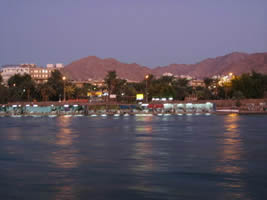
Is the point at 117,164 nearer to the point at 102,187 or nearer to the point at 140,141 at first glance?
the point at 102,187

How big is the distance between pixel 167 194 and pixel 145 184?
141 centimetres

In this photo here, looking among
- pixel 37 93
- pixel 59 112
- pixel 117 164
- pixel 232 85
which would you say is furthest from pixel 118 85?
pixel 117 164

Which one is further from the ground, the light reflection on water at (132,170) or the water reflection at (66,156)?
the water reflection at (66,156)

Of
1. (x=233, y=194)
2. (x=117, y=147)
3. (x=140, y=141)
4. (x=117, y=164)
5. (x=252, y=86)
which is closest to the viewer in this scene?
(x=233, y=194)

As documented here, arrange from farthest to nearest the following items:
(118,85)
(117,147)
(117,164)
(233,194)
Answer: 1. (118,85)
2. (117,147)
3. (117,164)
4. (233,194)

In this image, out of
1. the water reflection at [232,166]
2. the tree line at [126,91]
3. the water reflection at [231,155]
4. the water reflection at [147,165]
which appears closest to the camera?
the water reflection at [232,166]

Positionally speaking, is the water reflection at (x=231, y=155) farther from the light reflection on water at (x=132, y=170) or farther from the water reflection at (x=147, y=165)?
the water reflection at (x=147, y=165)

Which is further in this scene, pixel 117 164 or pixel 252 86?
pixel 252 86

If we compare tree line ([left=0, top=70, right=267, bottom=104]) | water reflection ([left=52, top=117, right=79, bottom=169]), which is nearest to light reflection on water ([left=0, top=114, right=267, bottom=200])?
water reflection ([left=52, top=117, right=79, bottom=169])

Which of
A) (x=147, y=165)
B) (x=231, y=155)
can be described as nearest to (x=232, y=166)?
(x=147, y=165)

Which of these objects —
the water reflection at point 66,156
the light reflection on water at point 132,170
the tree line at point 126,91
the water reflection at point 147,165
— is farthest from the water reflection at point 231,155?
the tree line at point 126,91

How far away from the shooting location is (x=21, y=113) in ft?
279

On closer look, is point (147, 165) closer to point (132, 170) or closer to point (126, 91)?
point (132, 170)

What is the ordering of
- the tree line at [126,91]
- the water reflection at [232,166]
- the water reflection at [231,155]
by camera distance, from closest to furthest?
the water reflection at [232,166] < the water reflection at [231,155] < the tree line at [126,91]
